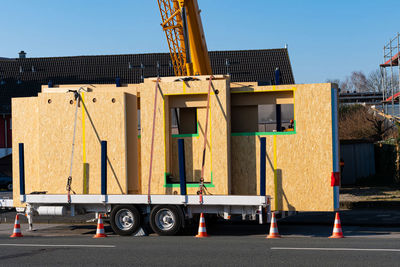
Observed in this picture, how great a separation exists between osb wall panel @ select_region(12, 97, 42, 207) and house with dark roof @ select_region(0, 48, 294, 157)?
27337 mm

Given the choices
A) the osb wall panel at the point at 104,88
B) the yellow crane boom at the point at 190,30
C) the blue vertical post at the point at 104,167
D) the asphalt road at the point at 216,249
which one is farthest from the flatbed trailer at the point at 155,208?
the yellow crane boom at the point at 190,30

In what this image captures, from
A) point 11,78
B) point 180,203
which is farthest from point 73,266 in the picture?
point 11,78

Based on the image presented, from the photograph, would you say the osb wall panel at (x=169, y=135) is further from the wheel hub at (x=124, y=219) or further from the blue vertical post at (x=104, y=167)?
the blue vertical post at (x=104, y=167)

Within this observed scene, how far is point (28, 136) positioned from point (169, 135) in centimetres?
357

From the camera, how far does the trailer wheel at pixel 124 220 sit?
12.8m

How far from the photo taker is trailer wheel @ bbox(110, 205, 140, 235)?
12.8 metres

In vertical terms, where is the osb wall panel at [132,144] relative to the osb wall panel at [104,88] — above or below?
below

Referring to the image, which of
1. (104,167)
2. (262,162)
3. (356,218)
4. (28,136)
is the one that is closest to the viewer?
(262,162)

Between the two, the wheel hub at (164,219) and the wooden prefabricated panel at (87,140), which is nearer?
the wheel hub at (164,219)

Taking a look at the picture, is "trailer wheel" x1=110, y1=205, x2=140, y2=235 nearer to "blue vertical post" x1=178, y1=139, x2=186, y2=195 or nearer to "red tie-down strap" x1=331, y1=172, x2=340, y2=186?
"blue vertical post" x1=178, y1=139, x2=186, y2=195

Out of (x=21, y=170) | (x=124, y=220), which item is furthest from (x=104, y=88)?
(x=124, y=220)

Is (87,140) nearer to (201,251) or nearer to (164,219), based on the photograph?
(164,219)

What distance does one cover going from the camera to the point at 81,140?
13.5 metres

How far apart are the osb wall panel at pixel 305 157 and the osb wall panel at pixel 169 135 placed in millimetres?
711
